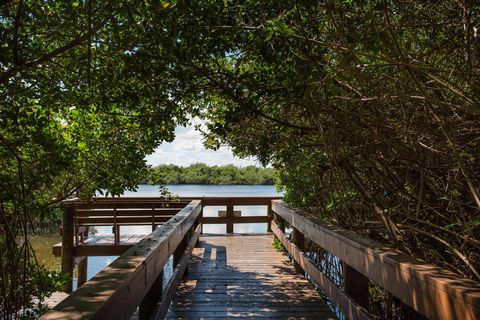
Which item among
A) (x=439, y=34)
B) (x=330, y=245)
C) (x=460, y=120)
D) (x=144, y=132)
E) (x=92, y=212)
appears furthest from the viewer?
(x=92, y=212)

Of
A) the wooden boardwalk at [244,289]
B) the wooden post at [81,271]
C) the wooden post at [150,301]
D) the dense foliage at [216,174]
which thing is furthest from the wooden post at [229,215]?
the wooden post at [150,301]

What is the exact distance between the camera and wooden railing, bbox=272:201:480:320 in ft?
5.16

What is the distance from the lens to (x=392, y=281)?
212cm

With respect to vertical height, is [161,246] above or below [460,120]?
below

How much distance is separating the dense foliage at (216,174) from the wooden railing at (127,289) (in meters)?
1.55

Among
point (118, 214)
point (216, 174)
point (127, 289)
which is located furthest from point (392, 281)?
point (216, 174)

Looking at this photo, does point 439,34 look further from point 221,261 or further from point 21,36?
point 221,261

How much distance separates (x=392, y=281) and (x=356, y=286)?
2.94ft

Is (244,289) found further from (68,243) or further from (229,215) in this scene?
(229,215)

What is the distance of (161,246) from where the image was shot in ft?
8.89

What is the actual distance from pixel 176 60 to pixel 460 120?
196 centimetres

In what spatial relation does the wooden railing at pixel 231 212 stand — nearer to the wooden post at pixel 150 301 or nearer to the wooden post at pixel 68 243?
the wooden post at pixel 68 243

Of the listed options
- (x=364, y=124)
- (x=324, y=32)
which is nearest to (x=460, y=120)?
(x=364, y=124)

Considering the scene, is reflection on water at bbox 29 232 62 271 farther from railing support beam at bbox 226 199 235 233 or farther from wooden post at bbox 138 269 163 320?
wooden post at bbox 138 269 163 320
